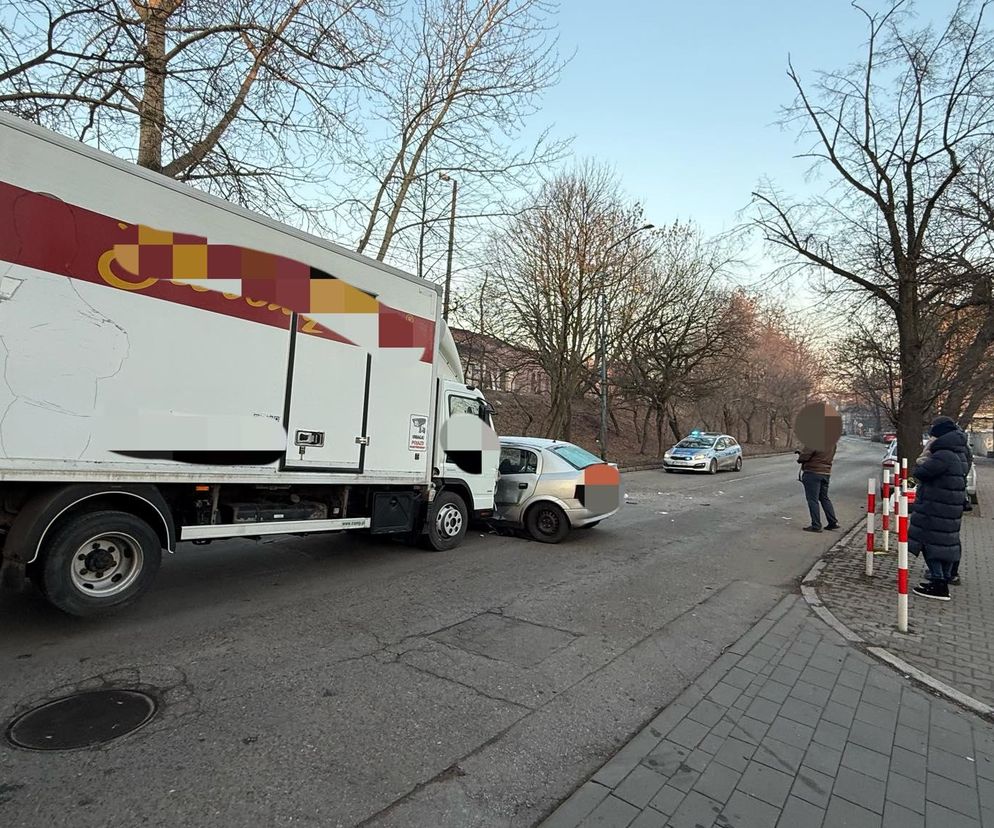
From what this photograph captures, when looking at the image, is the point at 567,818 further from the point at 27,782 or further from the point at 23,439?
the point at 23,439

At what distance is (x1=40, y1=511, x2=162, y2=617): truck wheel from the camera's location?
414 cm

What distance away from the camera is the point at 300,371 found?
18.2 feet

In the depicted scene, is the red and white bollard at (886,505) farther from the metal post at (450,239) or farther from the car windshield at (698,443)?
the car windshield at (698,443)

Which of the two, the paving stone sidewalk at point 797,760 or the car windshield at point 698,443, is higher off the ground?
the car windshield at point 698,443

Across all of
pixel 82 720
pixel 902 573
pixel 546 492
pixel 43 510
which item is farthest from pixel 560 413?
pixel 82 720

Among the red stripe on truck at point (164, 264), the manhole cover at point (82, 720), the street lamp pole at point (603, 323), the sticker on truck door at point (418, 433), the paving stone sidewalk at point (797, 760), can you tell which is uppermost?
the street lamp pole at point (603, 323)

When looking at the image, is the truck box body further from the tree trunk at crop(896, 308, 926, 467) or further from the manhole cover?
the tree trunk at crop(896, 308, 926, 467)

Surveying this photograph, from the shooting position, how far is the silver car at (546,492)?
866cm

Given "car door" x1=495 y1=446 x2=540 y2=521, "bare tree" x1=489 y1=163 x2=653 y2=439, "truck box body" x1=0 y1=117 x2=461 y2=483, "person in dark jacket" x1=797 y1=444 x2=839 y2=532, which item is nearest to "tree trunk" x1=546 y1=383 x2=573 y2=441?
"bare tree" x1=489 y1=163 x2=653 y2=439

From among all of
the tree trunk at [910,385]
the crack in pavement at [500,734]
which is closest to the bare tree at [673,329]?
the tree trunk at [910,385]

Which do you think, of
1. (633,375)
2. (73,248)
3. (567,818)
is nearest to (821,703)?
(567,818)

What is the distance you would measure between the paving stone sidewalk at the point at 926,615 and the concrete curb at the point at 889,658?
0.21 ft

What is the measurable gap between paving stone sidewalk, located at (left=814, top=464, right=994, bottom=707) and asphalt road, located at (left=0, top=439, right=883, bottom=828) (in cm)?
65

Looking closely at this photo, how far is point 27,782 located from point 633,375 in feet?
85.8
